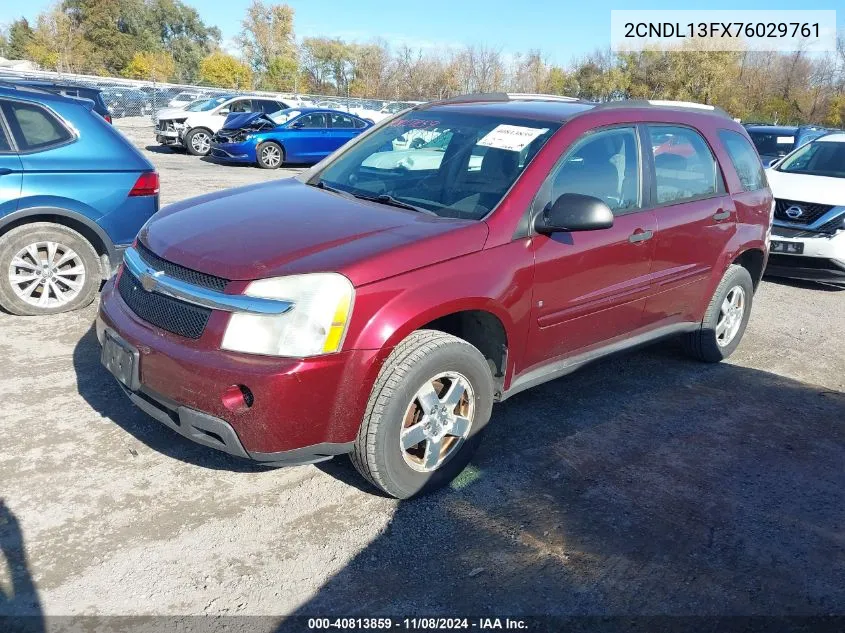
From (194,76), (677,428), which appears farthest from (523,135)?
(194,76)

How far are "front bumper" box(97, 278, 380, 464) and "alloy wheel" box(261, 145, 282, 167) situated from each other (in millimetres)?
14911

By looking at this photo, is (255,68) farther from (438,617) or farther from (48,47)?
(438,617)

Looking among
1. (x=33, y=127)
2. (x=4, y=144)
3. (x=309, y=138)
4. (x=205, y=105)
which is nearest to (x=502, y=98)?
(x=33, y=127)

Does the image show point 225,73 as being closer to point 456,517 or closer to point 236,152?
point 236,152

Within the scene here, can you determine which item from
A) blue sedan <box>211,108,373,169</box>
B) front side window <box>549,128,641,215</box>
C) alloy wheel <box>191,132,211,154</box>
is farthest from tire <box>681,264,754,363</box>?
alloy wheel <box>191,132,211,154</box>

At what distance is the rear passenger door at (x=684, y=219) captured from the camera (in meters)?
4.56

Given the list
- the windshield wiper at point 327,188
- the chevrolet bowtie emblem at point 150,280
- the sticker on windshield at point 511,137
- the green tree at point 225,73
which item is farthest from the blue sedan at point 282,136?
the green tree at point 225,73

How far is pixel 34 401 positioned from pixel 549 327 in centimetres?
291

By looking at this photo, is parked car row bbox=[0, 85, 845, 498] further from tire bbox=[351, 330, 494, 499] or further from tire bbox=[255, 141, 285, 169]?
tire bbox=[255, 141, 285, 169]

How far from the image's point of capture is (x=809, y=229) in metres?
8.09

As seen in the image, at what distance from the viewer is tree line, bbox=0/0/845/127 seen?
44.3m

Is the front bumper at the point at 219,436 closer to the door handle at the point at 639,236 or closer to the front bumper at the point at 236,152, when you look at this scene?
the door handle at the point at 639,236

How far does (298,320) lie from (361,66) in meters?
60.6

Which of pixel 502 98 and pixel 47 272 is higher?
pixel 502 98
